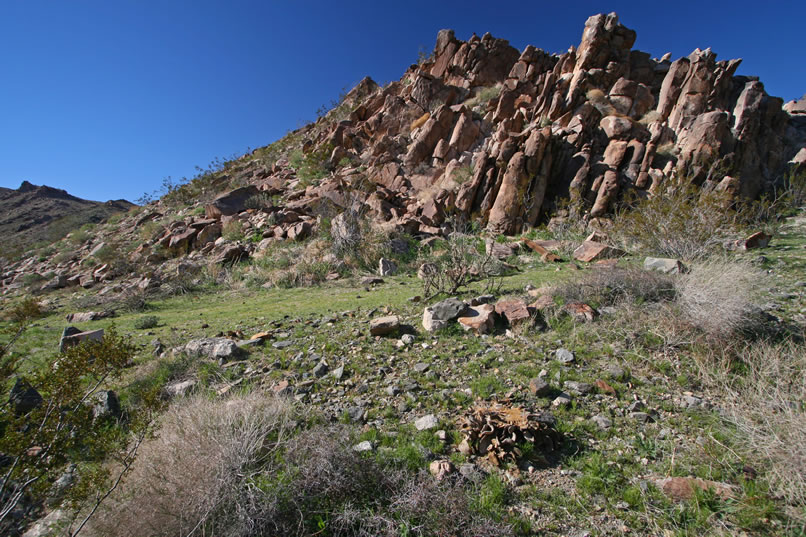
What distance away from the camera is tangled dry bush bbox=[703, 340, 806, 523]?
6.51 ft

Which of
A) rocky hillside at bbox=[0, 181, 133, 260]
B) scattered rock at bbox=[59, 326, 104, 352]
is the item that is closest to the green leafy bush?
scattered rock at bbox=[59, 326, 104, 352]

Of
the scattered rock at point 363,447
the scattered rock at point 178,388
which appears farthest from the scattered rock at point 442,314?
the scattered rock at point 178,388

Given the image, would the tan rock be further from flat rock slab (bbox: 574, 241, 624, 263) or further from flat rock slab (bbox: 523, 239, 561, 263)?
flat rock slab (bbox: 574, 241, 624, 263)

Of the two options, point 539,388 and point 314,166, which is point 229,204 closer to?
point 314,166

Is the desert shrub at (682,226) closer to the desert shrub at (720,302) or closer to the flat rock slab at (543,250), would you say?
the flat rock slab at (543,250)

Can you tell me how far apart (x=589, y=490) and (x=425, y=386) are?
5.80 feet

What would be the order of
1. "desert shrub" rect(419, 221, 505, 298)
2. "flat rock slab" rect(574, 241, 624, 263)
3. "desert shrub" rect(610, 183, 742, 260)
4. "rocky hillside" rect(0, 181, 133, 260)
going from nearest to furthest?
"desert shrub" rect(419, 221, 505, 298) → "desert shrub" rect(610, 183, 742, 260) → "flat rock slab" rect(574, 241, 624, 263) → "rocky hillside" rect(0, 181, 133, 260)

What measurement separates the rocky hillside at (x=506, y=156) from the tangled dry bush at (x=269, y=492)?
10.6 metres

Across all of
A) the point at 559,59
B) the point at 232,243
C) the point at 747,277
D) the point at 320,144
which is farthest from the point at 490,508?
the point at 559,59

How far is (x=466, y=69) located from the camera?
2534cm

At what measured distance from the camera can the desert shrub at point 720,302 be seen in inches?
143

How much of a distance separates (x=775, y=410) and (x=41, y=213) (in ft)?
206

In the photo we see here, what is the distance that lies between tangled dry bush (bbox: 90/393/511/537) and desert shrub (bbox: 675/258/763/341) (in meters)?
3.47

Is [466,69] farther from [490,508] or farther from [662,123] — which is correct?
[490,508]
